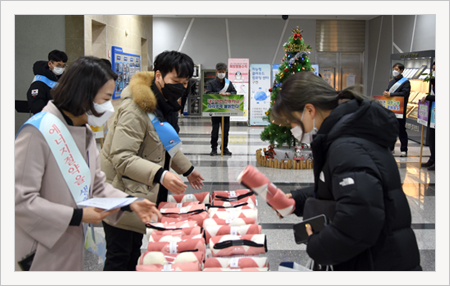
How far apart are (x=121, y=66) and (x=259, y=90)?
5548 millimetres

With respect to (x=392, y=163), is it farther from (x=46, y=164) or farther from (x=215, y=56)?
(x=215, y=56)

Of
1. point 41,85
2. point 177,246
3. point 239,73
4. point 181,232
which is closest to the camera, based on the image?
point 177,246

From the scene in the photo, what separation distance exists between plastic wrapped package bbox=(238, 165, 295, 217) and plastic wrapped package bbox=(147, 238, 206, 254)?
458mm

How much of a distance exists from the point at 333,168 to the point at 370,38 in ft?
54.9

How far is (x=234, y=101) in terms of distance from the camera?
8688 millimetres

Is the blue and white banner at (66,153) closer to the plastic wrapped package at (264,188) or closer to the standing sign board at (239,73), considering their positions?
the plastic wrapped package at (264,188)

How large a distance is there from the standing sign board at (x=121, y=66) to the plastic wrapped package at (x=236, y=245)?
7.85m

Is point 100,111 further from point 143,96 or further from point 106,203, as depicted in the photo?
point 143,96

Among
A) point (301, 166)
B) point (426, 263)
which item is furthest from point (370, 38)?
point (426, 263)

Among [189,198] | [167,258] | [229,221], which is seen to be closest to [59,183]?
[167,258]

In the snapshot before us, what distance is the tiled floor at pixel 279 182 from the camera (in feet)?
11.9

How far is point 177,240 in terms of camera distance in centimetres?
210

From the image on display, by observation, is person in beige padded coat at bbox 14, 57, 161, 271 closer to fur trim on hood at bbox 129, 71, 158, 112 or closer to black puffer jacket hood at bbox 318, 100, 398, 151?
fur trim on hood at bbox 129, 71, 158, 112

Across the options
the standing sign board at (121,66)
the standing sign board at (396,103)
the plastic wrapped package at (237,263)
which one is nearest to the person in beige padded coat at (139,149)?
the plastic wrapped package at (237,263)
